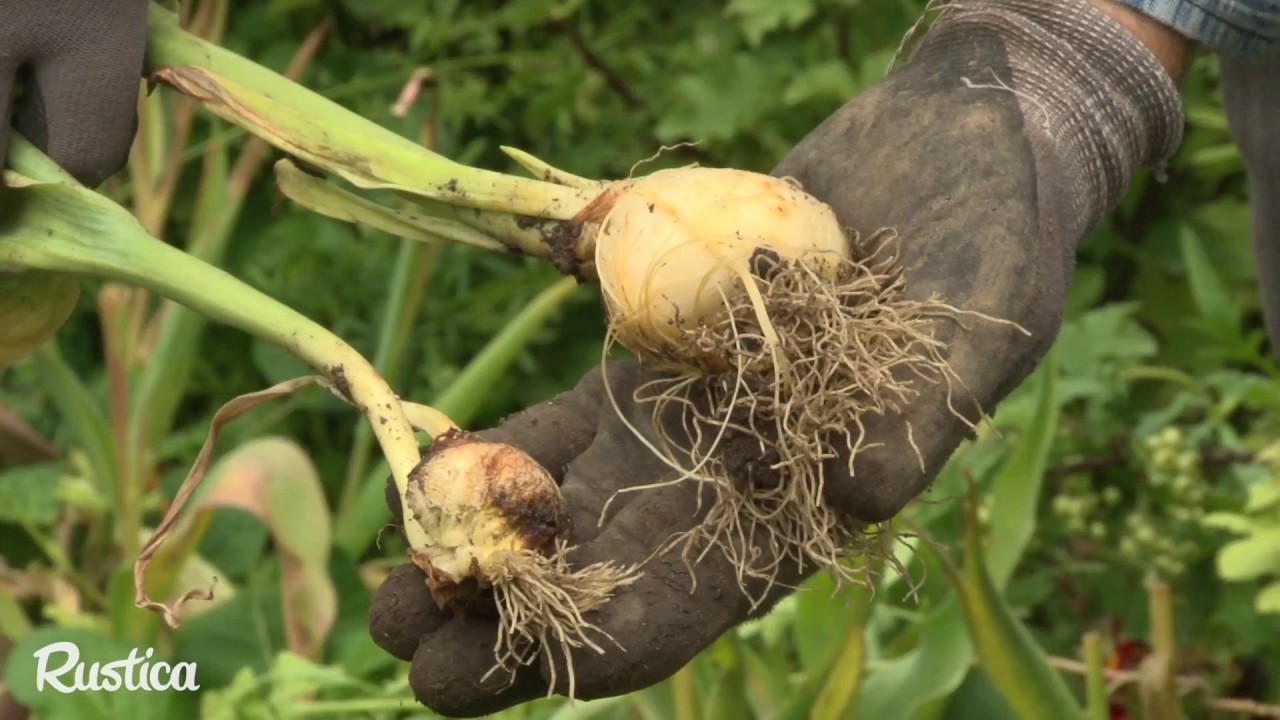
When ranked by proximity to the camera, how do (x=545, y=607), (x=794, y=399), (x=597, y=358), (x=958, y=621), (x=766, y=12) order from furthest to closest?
1. (x=597, y=358)
2. (x=766, y=12)
3. (x=958, y=621)
4. (x=794, y=399)
5. (x=545, y=607)

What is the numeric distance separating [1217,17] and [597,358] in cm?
134

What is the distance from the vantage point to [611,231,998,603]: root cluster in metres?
1.15

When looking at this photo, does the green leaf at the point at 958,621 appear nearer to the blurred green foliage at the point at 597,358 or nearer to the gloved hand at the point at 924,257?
the blurred green foliage at the point at 597,358

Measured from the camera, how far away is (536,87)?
8.77ft

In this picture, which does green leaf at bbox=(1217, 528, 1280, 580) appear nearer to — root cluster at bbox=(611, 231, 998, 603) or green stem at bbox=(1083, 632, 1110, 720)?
green stem at bbox=(1083, 632, 1110, 720)

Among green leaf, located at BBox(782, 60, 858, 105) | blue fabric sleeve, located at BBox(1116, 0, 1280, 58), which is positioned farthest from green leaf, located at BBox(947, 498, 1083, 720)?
green leaf, located at BBox(782, 60, 858, 105)

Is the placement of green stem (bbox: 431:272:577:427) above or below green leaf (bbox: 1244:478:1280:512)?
below

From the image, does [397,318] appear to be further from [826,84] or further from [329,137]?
[329,137]

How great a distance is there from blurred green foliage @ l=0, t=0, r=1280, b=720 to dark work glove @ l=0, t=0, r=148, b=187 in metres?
0.54

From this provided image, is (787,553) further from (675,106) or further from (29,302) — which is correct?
(675,106)

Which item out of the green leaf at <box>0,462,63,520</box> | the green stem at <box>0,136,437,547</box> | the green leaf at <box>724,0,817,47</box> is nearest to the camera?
the green stem at <box>0,136,437,547</box>

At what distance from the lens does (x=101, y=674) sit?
1605 millimetres

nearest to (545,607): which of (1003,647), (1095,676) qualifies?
(1003,647)

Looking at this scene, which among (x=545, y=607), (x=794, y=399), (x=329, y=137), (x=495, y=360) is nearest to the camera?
(x=545, y=607)
